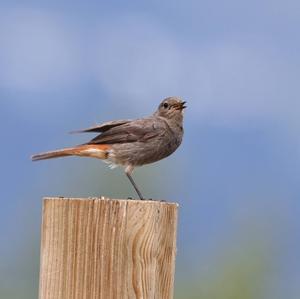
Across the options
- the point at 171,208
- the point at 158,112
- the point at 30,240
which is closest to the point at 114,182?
the point at 30,240

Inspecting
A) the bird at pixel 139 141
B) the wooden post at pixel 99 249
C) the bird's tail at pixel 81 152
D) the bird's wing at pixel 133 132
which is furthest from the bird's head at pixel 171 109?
the wooden post at pixel 99 249

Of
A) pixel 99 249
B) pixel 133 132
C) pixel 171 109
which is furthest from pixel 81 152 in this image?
pixel 99 249

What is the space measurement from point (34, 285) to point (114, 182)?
2612 mm

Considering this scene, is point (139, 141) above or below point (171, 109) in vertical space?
below

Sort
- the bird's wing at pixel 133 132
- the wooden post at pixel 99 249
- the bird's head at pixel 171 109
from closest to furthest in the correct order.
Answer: the wooden post at pixel 99 249, the bird's wing at pixel 133 132, the bird's head at pixel 171 109

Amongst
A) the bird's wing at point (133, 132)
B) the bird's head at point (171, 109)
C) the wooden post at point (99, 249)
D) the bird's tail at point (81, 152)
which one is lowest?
the wooden post at point (99, 249)

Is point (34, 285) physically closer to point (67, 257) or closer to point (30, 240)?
point (30, 240)

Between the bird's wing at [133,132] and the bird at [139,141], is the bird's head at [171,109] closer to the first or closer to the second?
the bird at [139,141]

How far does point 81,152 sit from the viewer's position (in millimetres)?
9328

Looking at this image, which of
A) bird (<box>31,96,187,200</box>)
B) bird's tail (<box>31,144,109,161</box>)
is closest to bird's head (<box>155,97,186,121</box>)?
bird (<box>31,96,187,200</box>)

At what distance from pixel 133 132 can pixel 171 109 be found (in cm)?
89

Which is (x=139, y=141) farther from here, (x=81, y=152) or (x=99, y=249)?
(x=99, y=249)

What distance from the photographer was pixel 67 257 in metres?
4.88

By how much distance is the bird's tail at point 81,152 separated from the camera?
9.00 m
